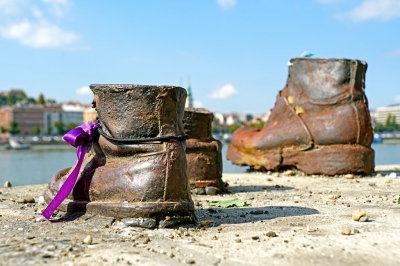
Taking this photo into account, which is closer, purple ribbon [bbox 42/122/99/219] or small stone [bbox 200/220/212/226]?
small stone [bbox 200/220/212/226]

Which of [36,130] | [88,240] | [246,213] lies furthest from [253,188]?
[36,130]

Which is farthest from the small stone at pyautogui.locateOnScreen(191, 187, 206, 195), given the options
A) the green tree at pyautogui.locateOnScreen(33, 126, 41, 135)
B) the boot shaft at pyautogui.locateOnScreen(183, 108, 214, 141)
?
the green tree at pyautogui.locateOnScreen(33, 126, 41, 135)

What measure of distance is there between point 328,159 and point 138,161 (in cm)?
409

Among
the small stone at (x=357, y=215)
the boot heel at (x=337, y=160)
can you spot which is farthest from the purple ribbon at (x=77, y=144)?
the boot heel at (x=337, y=160)

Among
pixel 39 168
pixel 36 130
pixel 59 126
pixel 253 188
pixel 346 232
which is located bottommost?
pixel 36 130

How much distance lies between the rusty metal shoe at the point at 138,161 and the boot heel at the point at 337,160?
12.5ft

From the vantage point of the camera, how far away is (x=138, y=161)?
3574 mm

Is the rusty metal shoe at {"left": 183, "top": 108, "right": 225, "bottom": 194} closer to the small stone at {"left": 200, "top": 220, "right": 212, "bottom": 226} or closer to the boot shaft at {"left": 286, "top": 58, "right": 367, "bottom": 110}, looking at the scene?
the small stone at {"left": 200, "top": 220, "right": 212, "bottom": 226}

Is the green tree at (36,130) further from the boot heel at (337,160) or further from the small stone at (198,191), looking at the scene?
the small stone at (198,191)

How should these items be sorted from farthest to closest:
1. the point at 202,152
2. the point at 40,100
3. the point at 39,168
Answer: the point at 40,100 → the point at 39,168 → the point at 202,152

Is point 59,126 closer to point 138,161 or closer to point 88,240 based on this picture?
point 138,161

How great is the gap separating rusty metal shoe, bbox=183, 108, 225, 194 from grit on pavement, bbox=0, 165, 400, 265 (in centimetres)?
98

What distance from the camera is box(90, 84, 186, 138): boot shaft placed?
3.60 metres

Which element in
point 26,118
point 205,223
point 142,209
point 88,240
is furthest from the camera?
point 26,118
